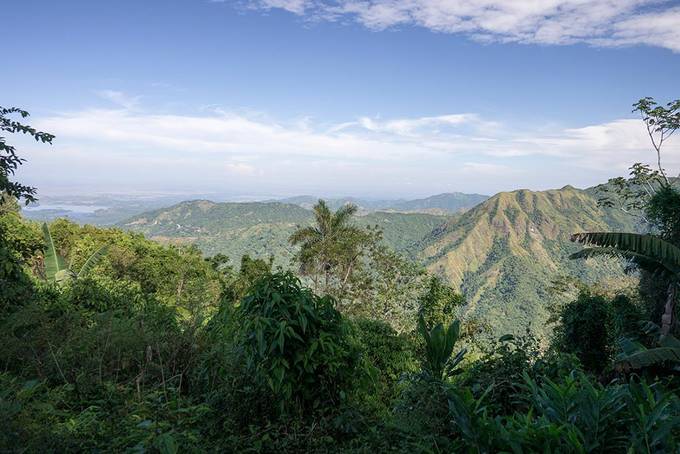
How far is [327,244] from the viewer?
21297 mm

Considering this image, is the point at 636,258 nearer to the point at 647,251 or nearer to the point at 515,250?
the point at 647,251

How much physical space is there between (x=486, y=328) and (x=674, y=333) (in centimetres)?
677

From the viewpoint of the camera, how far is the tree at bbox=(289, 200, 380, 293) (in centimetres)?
2136

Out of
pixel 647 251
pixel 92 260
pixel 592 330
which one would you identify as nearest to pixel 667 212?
pixel 647 251

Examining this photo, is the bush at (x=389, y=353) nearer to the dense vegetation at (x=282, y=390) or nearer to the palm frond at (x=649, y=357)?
the palm frond at (x=649, y=357)

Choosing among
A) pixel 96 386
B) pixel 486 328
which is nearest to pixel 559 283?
pixel 486 328

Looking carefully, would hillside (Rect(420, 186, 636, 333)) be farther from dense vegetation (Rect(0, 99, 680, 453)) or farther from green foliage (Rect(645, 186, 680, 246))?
dense vegetation (Rect(0, 99, 680, 453))

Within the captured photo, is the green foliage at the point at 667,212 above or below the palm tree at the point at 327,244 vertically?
above

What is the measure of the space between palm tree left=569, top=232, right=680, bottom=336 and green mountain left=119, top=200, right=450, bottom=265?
105 meters

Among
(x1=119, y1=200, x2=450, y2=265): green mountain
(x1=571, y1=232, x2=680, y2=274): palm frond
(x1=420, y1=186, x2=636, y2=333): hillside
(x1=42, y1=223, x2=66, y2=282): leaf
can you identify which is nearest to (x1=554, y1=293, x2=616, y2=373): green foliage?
(x1=571, y1=232, x2=680, y2=274): palm frond

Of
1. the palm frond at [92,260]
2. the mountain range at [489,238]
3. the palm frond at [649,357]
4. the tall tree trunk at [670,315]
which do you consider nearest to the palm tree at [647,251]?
the tall tree trunk at [670,315]

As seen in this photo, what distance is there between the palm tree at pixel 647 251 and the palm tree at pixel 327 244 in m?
14.7

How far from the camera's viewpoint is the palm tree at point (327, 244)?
2134 cm

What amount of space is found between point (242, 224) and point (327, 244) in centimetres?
14059
